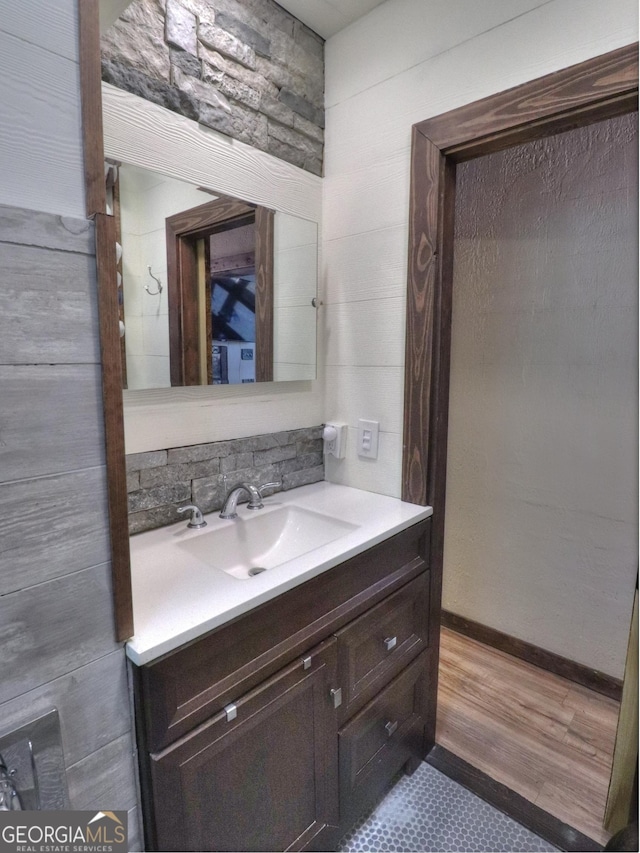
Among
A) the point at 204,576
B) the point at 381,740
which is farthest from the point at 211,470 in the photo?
the point at 381,740

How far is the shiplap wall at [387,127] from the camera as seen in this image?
3.98ft

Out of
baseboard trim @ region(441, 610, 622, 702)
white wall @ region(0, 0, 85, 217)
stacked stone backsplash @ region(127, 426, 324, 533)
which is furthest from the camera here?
baseboard trim @ region(441, 610, 622, 702)

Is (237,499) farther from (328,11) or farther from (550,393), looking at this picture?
(328,11)

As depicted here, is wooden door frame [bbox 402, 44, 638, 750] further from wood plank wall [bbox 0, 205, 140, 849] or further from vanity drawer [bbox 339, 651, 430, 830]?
wood plank wall [bbox 0, 205, 140, 849]

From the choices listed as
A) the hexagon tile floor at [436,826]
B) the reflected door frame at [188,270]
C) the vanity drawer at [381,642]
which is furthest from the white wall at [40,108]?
the hexagon tile floor at [436,826]

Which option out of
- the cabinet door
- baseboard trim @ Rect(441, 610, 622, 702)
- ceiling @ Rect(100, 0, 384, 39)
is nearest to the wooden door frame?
ceiling @ Rect(100, 0, 384, 39)

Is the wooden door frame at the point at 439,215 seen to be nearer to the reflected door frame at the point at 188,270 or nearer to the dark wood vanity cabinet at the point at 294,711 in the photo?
the dark wood vanity cabinet at the point at 294,711

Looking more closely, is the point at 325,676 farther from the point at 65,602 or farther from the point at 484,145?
the point at 484,145

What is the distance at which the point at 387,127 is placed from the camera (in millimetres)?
1503

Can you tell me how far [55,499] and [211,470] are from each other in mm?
746

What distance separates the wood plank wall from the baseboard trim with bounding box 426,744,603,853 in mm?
1252

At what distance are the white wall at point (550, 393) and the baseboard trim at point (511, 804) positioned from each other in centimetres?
70

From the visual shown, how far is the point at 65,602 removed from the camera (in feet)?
2.39

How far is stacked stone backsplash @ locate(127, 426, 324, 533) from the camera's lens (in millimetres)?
1285
